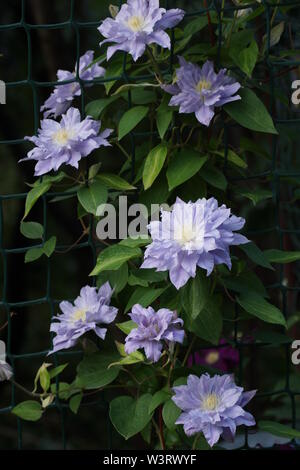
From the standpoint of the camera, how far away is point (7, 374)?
1543 mm

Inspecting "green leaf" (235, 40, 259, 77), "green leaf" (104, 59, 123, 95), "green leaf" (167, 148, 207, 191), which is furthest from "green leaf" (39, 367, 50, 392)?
"green leaf" (235, 40, 259, 77)

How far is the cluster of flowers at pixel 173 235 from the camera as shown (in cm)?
134

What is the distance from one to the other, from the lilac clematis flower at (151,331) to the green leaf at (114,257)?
82mm

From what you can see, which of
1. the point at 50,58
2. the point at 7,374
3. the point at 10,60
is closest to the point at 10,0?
the point at 10,60

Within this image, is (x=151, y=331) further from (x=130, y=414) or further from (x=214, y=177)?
(x=214, y=177)

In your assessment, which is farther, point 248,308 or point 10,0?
point 10,0

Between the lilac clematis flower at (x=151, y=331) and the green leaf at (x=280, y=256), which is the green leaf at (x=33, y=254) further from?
the green leaf at (x=280, y=256)

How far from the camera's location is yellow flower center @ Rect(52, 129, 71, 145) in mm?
1504

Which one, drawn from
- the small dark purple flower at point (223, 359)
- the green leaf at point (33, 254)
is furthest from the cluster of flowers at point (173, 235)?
the small dark purple flower at point (223, 359)

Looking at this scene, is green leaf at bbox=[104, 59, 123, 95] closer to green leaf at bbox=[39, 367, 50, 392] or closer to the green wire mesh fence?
the green wire mesh fence

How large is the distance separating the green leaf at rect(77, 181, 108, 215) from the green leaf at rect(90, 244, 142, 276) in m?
0.07

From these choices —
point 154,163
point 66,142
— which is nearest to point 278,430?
point 154,163

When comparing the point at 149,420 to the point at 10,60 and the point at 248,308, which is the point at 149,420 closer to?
the point at 248,308

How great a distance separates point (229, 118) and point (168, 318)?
407 millimetres
